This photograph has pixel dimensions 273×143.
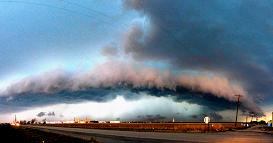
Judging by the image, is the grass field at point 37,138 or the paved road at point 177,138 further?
the paved road at point 177,138

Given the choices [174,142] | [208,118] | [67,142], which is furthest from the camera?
[208,118]

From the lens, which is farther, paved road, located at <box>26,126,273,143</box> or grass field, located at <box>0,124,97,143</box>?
paved road, located at <box>26,126,273,143</box>

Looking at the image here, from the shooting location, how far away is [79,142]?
5094cm

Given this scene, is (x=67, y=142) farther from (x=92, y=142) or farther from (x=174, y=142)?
(x=174, y=142)

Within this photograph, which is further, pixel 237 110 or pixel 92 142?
pixel 237 110

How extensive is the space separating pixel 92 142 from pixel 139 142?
5626 mm

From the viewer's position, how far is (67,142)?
5156 centimetres

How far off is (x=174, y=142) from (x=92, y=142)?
9664 mm

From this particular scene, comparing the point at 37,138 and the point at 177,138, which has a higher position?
the point at 177,138

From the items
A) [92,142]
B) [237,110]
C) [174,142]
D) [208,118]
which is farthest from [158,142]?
[237,110]

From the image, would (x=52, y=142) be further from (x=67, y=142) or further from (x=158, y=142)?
(x=158, y=142)

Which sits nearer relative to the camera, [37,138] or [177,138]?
[177,138]

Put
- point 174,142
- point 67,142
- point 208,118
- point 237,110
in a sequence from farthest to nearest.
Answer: point 237,110
point 208,118
point 67,142
point 174,142

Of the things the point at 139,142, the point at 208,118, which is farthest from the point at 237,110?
the point at 139,142
